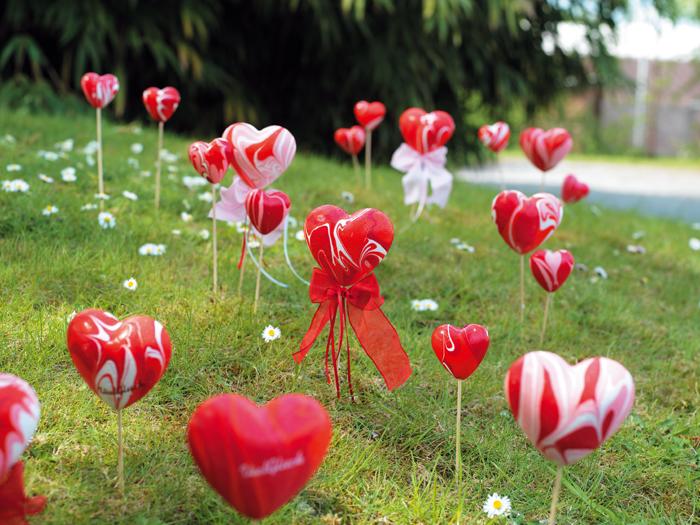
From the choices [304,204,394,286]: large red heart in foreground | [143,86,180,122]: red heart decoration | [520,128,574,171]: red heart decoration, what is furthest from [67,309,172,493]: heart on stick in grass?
[520,128,574,171]: red heart decoration

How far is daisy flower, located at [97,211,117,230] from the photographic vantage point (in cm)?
283

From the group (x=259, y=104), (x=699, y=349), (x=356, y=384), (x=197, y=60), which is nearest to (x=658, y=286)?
(x=699, y=349)

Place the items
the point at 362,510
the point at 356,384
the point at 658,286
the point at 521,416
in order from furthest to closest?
1. the point at 658,286
2. the point at 356,384
3. the point at 362,510
4. the point at 521,416

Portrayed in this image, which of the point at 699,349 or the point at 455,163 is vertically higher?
the point at 699,349

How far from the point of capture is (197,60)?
5.37 m

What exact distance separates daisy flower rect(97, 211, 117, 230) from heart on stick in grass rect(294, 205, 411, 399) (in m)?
1.23

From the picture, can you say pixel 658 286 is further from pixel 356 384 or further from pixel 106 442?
pixel 106 442

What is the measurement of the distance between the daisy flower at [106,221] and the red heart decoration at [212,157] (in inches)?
30.9

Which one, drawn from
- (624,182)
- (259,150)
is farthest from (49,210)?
(624,182)

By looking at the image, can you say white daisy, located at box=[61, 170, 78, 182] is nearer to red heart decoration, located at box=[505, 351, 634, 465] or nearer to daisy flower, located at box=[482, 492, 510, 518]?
daisy flower, located at box=[482, 492, 510, 518]

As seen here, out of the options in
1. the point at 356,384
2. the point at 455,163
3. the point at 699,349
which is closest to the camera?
the point at 356,384

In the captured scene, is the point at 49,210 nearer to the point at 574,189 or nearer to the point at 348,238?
the point at 348,238

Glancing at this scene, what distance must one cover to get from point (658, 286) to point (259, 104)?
4.01 meters

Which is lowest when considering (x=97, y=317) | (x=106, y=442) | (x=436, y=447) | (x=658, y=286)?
(x=658, y=286)
